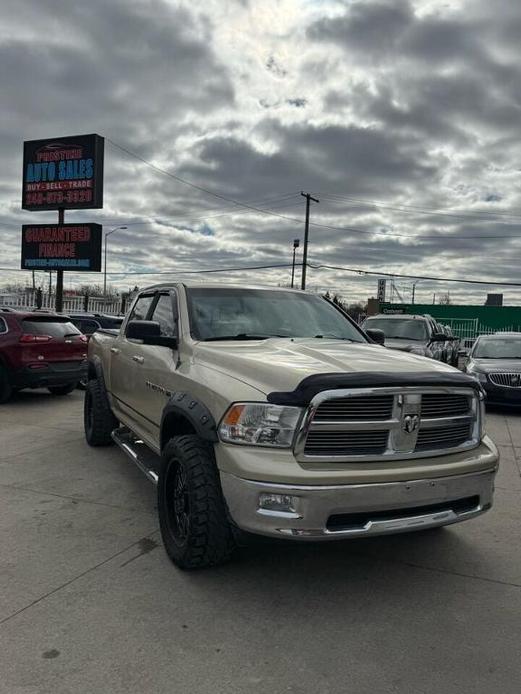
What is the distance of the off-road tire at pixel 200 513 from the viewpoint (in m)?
3.23

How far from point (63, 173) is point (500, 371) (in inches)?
650

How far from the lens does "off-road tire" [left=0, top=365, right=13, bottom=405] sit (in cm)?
984

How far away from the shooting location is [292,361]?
11.2ft

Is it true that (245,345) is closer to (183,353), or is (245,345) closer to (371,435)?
(183,353)

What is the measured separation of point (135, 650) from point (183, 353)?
6.55ft

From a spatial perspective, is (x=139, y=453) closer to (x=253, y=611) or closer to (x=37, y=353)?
(x=253, y=611)

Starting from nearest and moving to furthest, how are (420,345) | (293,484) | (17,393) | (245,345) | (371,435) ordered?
1. (293,484)
2. (371,435)
3. (245,345)
4. (17,393)
5. (420,345)

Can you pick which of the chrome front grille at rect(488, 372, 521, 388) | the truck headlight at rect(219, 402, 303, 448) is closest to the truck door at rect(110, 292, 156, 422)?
the truck headlight at rect(219, 402, 303, 448)

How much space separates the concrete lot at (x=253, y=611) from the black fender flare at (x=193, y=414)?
2.39 feet

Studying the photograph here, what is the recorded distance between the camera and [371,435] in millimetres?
3113

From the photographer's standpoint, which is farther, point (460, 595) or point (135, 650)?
point (460, 595)

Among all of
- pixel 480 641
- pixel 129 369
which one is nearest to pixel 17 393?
pixel 129 369

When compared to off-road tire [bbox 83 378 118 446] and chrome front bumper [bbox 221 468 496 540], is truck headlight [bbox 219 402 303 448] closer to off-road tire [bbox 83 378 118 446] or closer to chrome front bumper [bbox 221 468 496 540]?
chrome front bumper [bbox 221 468 496 540]

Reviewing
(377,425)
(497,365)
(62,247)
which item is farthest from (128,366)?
(62,247)
